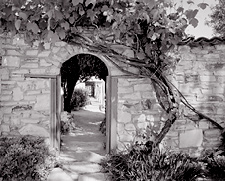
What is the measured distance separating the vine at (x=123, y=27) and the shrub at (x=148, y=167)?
1.53 ft

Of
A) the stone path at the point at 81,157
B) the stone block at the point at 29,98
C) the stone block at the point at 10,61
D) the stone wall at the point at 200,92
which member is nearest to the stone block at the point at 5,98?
the stone block at the point at 29,98

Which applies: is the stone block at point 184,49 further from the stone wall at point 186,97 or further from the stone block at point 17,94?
the stone block at point 17,94

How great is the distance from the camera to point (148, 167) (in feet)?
11.8

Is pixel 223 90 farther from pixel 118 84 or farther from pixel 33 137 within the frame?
pixel 33 137

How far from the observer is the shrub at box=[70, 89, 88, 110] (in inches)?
466

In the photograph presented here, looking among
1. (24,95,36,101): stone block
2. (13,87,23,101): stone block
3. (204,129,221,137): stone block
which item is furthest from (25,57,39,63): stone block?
(204,129,221,137): stone block

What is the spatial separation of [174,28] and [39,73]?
2714 millimetres

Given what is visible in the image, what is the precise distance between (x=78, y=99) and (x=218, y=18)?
790cm

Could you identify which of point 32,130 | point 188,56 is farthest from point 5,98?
point 188,56

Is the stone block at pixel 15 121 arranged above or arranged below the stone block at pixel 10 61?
below

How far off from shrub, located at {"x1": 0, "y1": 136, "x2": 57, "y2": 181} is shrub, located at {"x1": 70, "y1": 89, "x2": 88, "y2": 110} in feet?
24.7

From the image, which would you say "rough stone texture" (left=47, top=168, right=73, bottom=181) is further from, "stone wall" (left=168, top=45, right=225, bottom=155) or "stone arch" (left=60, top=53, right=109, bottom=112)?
"stone arch" (left=60, top=53, right=109, bottom=112)

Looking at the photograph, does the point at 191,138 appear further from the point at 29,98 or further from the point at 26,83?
the point at 26,83

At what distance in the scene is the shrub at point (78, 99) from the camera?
466 inches
